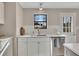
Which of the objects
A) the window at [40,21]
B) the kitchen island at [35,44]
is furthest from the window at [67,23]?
the window at [40,21]

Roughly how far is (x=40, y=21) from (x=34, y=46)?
0.70m

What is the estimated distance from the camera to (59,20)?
3.60m

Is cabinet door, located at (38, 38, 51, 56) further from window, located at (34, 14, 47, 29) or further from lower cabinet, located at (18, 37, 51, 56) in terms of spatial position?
window, located at (34, 14, 47, 29)

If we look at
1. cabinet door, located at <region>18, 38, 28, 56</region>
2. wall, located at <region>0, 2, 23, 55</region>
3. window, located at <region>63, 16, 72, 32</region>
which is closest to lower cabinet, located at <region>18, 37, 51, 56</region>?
cabinet door, located at <region>18, 38, 28, 56</region>

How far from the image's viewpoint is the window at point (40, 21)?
3.62 metres

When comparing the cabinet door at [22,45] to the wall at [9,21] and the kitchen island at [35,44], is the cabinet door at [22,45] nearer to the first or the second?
the kitchen island at [35,44]

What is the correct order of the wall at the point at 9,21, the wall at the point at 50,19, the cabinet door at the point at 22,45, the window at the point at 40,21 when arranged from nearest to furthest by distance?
the wall at the point at 9,21 < the cabinet door at the point at 22,45 < the wall at the point at 50,19 < the window at the point at 40,21

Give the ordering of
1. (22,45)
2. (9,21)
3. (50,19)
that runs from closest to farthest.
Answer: (9,21) → (22,45) → (50,19)

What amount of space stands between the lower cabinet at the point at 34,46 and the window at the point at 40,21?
1.35 ft

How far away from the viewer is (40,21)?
3.63 m

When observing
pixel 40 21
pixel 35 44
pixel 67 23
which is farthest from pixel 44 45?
pixel 67 23

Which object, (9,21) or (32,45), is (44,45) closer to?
(32,45)

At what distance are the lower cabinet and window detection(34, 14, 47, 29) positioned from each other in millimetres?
411

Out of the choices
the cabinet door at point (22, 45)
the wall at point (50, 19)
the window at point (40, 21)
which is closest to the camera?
the cabinet door at point (22, 45)
